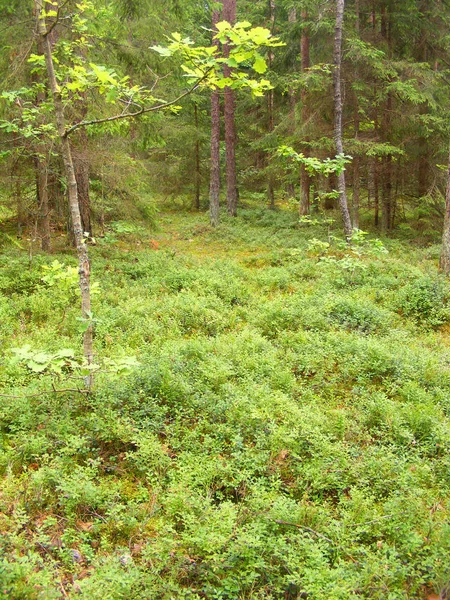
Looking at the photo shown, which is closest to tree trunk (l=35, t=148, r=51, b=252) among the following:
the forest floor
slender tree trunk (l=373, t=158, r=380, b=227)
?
the forest floor

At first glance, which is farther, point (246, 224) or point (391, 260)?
point (246, 224)

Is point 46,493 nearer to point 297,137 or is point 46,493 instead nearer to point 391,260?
point 391,260

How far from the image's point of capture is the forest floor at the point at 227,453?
3539 mm

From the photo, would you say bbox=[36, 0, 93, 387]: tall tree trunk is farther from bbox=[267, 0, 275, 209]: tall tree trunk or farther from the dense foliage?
bbox=[267, 0, 275, 209]: tall tree trunk

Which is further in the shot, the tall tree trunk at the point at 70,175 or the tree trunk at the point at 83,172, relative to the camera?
the tree trunk at the point at 83,172

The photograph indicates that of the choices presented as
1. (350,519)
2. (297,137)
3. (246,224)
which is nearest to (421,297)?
(350,519)

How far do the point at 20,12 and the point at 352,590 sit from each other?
1518 cm

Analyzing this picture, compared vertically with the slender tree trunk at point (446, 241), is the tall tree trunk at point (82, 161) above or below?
above

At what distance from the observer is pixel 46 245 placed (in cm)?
1259

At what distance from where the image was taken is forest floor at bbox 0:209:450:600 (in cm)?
354

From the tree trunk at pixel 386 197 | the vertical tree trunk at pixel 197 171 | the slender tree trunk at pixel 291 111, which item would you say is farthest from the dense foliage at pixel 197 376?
the vertical tree trunk at pixel 197 171

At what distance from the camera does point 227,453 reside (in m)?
5.05

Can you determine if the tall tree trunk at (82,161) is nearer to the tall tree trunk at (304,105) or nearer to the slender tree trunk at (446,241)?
the tall tree trunk at (304,105)

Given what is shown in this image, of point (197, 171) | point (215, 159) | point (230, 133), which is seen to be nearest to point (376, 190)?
point (215, 159)
